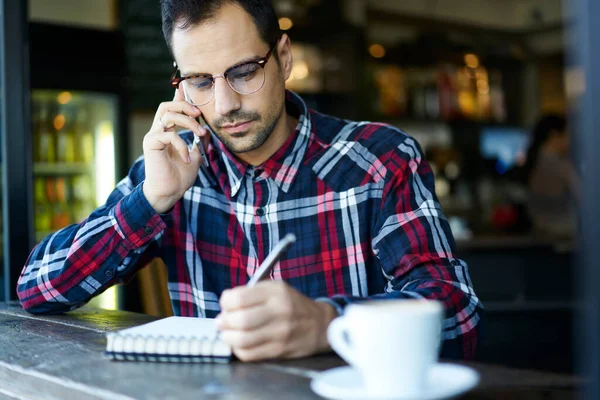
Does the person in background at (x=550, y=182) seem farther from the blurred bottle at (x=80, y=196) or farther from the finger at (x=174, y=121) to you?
the finger at (x=174, y=121)

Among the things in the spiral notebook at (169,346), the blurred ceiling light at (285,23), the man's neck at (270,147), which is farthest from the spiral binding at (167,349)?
the blurred ceiling light at (285,23)

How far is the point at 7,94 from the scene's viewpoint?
2.05 m

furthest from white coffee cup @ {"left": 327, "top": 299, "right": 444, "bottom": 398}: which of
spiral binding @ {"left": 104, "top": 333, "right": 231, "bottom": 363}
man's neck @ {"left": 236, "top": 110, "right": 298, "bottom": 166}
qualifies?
man's neck @ {"left": 236, "top": 110, "right": 298, "bottom": 166}

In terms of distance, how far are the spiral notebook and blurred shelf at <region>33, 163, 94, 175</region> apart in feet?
10.9

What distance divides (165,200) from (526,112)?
5.22 metres

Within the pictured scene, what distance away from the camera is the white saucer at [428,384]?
800 millimetres

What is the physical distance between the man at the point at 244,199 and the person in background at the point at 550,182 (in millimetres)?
3163

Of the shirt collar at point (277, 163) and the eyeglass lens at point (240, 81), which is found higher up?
the eyeglass lens at point (240, 81)

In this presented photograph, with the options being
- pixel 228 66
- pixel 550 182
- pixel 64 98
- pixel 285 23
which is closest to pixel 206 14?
pixel 228 66

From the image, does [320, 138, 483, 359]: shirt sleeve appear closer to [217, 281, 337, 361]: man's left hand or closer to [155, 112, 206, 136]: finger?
[217, 281, 337, 361]: man's left hand

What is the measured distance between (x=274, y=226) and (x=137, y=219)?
289 millimetres

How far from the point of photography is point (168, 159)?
1.60 m

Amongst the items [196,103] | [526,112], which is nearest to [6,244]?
[196,103]

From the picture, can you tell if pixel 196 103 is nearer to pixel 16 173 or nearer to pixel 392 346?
pixel 16 173
